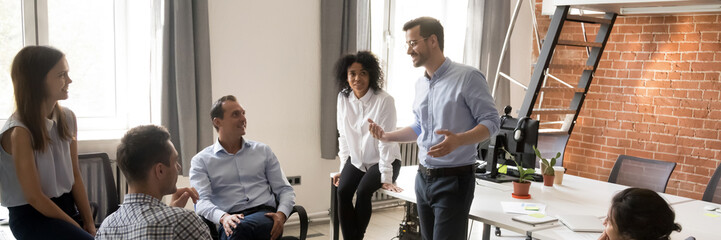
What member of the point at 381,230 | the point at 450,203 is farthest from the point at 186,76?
the point at 450,203

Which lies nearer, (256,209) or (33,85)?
(33,85)

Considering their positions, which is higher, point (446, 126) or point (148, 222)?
point (446, 126)

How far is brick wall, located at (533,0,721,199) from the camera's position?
16.2 ft

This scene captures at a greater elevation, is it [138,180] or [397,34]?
[397,34]

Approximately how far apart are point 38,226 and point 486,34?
435cm

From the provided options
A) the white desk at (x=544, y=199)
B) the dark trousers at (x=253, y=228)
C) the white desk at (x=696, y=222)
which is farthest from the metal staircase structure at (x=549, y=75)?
the dark trousers at (x=253, y=228)

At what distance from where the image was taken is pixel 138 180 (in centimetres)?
172

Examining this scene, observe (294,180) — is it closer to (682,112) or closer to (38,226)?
(38,226)

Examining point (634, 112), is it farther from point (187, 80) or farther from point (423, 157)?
point (187, 80)

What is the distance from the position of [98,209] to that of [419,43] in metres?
1.80

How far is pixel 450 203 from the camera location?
252cm

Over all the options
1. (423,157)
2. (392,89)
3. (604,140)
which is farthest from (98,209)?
(604,140)

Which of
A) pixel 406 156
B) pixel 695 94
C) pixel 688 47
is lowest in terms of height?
→ pixel 406 156

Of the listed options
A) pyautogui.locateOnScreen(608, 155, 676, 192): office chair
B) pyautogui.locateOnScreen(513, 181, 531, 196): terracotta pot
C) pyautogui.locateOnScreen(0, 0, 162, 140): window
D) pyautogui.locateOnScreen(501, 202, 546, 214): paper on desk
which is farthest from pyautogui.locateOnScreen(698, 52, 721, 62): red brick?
pyautogui.locateOnScreen(0, 0, 162, 140): window
